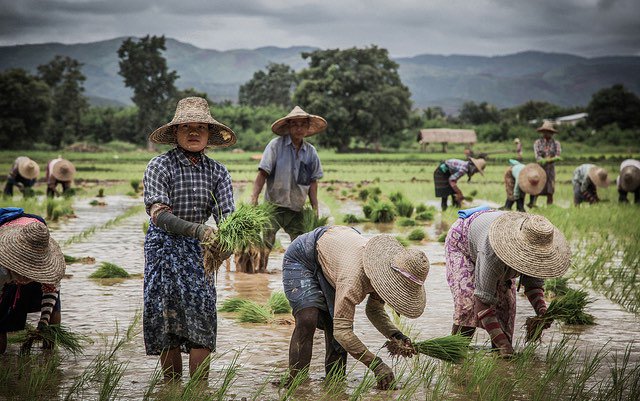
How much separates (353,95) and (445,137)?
959cm

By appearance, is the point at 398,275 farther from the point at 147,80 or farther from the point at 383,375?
the point at 147,80

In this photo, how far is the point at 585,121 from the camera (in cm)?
6594

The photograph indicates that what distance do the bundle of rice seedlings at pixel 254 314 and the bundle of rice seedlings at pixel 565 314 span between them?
1.96 m

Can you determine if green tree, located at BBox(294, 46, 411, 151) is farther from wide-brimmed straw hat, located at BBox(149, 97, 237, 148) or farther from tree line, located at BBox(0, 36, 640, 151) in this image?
wide-brimmed straw hat, located at BBox(149, 97, 237, 148)

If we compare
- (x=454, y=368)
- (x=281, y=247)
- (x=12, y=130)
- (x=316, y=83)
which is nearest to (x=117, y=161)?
(x=12, y=130)

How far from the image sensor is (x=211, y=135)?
5.25m

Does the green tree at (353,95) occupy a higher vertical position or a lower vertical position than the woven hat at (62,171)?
higher

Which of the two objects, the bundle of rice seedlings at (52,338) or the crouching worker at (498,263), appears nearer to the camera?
the crouching worker at (498,263)

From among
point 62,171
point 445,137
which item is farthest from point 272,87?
point 62,171

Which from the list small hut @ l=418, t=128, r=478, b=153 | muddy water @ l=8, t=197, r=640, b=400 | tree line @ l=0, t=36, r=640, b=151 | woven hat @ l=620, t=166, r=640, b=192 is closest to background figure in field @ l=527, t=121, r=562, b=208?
woven hat @ l=620, t=166, r=640, b=192

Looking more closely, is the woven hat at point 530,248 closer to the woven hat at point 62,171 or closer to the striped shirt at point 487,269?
the striped shirt at point 487,269

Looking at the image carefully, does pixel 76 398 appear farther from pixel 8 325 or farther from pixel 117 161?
pixel 117 161

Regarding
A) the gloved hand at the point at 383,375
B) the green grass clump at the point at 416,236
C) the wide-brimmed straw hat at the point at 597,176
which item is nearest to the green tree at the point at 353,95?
the wide-brimmed straw hat at the point at 597,176

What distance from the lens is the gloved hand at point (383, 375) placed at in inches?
175
